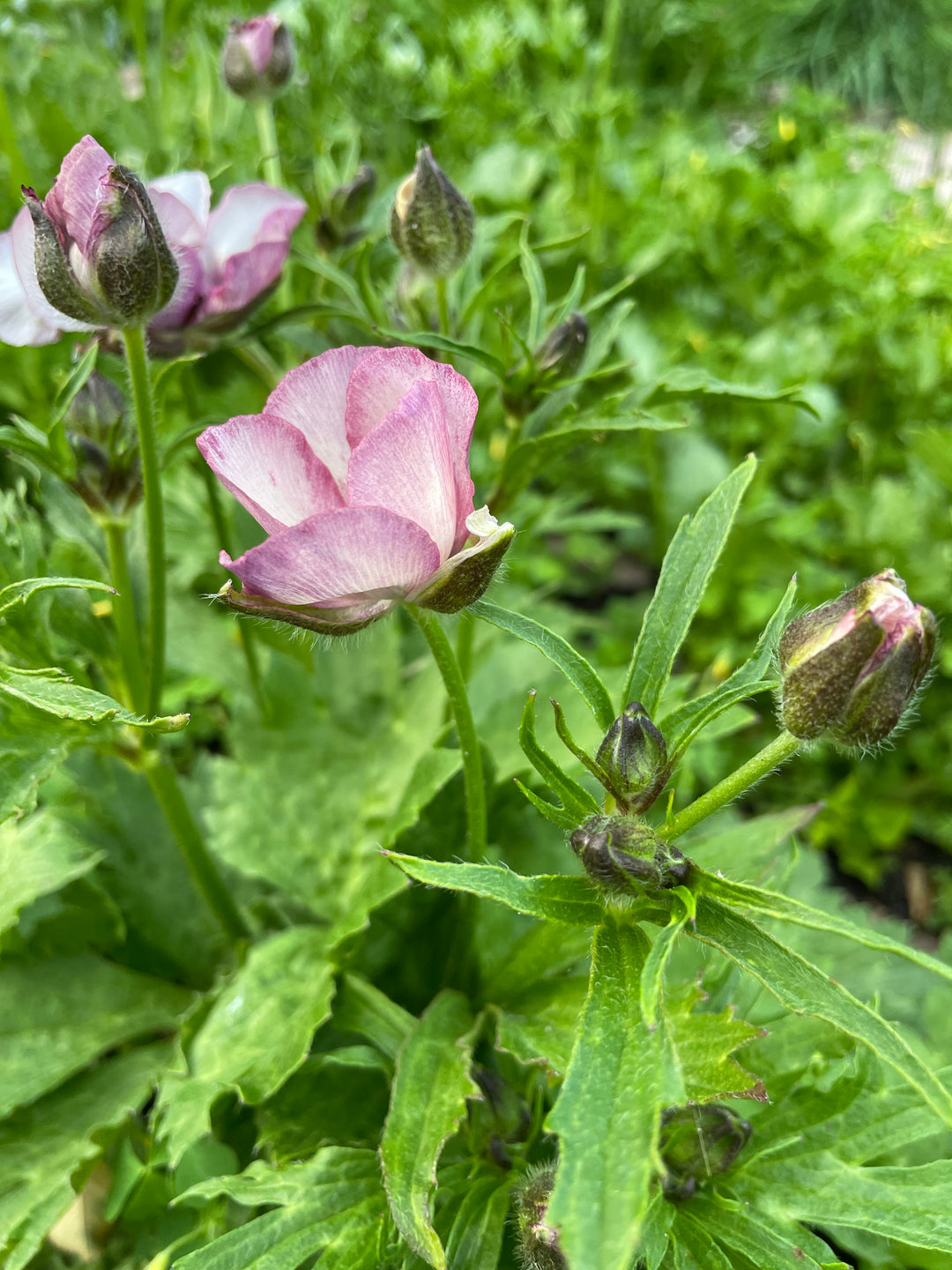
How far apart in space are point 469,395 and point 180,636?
756 millimetres

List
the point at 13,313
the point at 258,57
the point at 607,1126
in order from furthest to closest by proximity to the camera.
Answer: the point at 258,57 → the point at 13,313 → the point at 607,1126

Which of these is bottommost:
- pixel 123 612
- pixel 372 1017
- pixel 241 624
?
pixel 372 1017

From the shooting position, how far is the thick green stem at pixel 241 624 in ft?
3.66

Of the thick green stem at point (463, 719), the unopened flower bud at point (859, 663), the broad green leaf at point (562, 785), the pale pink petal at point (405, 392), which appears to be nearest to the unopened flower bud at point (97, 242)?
the pale pink petal at point (405, 392)

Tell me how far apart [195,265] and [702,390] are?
19.1 inches

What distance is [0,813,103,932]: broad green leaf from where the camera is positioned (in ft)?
3.06

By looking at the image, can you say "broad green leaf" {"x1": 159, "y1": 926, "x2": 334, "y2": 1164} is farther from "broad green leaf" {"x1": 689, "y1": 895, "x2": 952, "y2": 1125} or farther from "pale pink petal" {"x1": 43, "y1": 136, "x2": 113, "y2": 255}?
"pale pink petal" {"x1": 43, "y1": 136, "x2": 113, "y2": 255}

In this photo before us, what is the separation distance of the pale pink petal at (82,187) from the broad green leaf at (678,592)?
0.49 metres

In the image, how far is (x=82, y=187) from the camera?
2.38ft

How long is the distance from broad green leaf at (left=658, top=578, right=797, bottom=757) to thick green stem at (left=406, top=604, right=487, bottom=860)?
0.48 feet

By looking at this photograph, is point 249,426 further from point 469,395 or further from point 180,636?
point 180,636

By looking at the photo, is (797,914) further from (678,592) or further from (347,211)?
(347,211)

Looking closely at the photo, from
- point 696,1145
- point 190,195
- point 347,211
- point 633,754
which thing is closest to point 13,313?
point 190,195

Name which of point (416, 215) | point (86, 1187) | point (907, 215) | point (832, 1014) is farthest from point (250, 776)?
point (907, 215)
